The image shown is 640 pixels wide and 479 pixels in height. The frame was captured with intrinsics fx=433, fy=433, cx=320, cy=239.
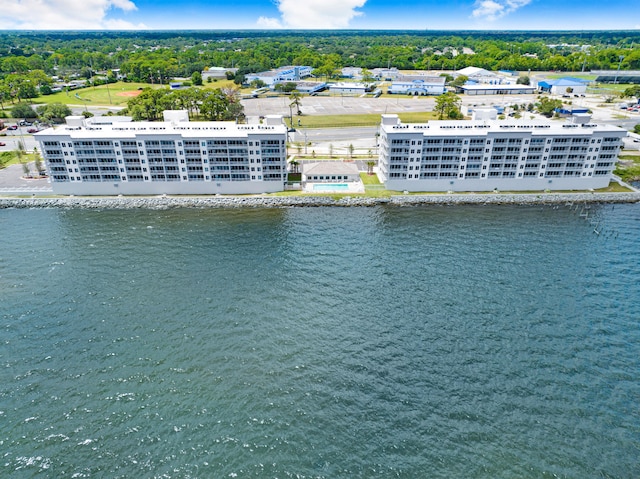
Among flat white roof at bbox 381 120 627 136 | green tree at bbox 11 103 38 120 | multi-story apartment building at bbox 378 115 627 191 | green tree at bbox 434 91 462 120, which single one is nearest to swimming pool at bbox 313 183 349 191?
multi-story apartment building at bbox 378 115 627 191

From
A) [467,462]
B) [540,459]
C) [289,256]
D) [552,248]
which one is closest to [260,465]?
[467,462]

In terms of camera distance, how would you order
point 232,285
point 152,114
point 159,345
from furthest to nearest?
1. point 152,114
2. point 232,285
3. point 159,345

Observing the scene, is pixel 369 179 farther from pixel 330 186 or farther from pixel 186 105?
pixel 186 105

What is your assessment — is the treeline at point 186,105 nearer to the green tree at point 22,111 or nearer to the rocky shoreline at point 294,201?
the green tree at point 22,111

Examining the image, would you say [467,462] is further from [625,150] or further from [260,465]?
[625,150]

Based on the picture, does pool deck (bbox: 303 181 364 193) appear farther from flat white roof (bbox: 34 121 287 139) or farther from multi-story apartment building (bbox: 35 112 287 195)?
flat white roof (bbox: 34 121 287 139)

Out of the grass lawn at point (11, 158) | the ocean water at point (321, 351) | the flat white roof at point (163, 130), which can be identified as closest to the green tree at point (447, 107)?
the flat white roof at point (163, 130)
